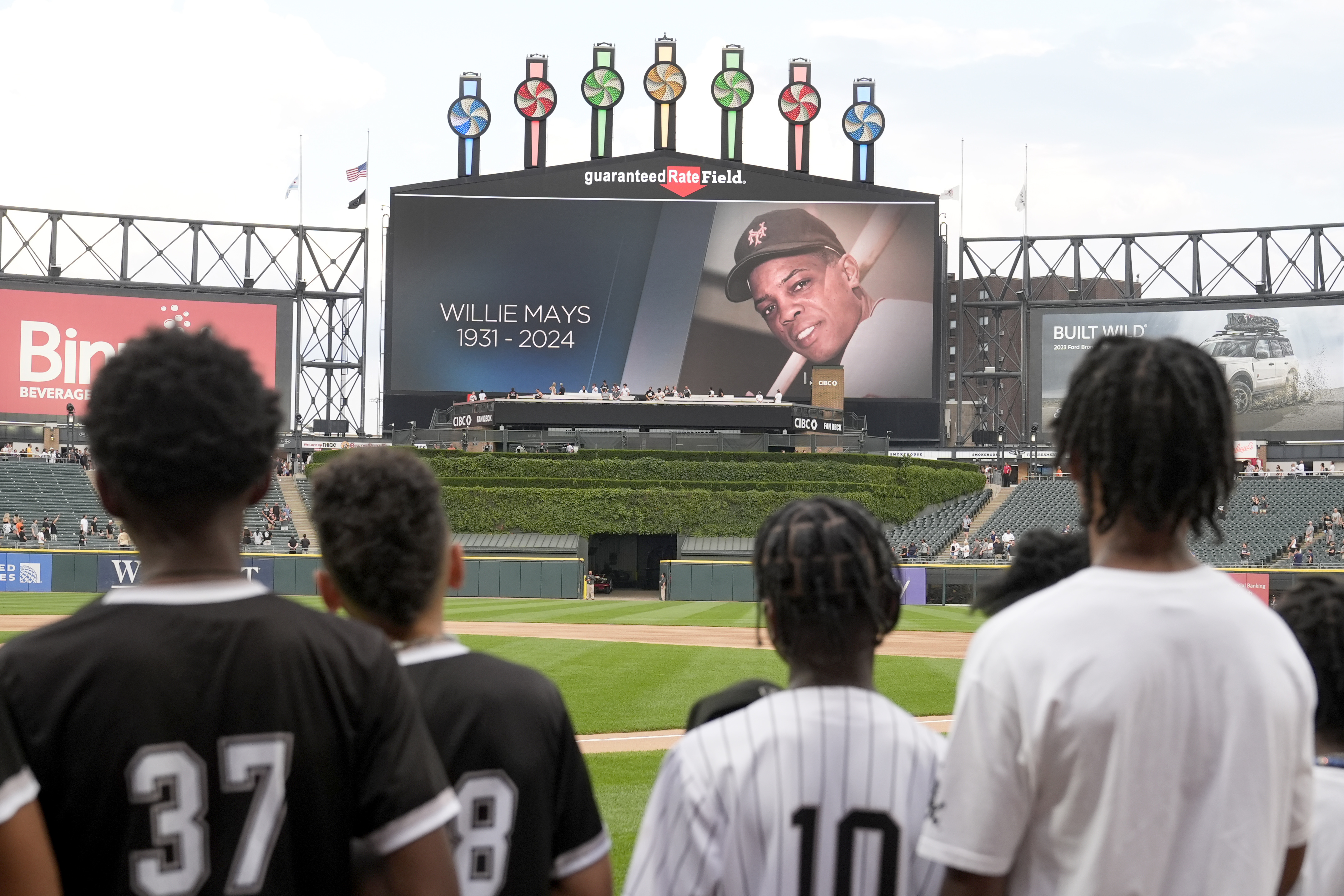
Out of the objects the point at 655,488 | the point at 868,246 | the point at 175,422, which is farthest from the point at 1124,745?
the point at 868,246

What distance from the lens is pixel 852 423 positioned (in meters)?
→ 56.0

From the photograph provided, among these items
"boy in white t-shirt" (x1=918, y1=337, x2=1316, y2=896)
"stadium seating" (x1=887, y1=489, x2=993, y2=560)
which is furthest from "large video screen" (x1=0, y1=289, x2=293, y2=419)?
"boy in white t-shirt" (x1=918, y1=337, x2=1316, y2=896)

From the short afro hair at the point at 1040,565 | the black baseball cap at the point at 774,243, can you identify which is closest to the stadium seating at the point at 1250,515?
the black baseball cap at the point at 774,243

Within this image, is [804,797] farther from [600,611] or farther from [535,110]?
[535,110]

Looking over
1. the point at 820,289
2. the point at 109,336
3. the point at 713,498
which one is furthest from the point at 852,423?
the point at 109,336

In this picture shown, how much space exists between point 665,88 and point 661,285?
9478 millimetres

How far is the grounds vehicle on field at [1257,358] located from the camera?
2196 inches

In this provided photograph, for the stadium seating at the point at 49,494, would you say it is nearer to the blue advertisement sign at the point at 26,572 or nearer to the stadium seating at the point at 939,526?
the blue advertisement sign at the point at 26,572

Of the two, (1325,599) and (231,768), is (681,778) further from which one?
(1325,599)

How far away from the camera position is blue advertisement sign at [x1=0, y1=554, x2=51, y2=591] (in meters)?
34.9

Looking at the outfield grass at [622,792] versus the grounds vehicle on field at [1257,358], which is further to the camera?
the grounds vehicle on field at [1257,358]

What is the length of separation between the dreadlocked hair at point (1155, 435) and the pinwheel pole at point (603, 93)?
188 feet

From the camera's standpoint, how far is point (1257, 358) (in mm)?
56219

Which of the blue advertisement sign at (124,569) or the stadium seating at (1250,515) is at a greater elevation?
the stadium seating at (1250,515)
